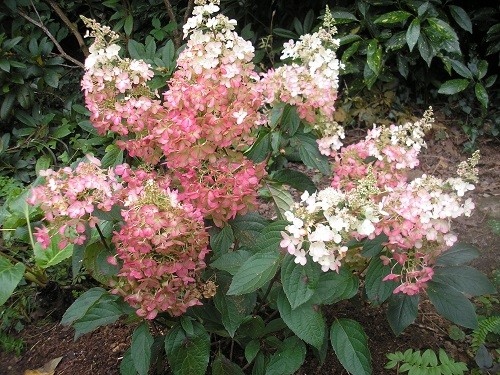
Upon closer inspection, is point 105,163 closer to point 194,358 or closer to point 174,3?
point 194,358

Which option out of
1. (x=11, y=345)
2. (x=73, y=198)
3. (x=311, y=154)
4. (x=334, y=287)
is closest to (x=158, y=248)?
(x=73, y=198)

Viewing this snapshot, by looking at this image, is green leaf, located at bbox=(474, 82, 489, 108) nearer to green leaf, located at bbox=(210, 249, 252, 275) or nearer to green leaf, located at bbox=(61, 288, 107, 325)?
green leaf, located at bbox=(210, 249, 252, 275)

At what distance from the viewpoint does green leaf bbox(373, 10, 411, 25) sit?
3.26m

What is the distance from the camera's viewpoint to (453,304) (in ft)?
5.11

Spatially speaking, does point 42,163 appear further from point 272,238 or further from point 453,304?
point 453,304

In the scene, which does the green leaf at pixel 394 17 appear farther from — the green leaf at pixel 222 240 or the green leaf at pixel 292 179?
the green leaf at pixel 222 240

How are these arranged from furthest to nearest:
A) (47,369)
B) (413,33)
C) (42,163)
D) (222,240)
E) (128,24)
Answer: (128,24)
(42,163)
(413,33)
(47,369)
(222,240)

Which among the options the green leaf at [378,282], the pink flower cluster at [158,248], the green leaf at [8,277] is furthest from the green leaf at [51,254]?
the green leaf at [378,282]

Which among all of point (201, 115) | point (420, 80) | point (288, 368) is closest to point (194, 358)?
point (288, 368)

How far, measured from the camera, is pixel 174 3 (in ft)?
12.8

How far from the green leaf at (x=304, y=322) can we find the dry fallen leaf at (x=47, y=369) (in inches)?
45.6

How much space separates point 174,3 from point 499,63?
2.22 meters

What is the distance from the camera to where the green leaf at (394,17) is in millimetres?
3258

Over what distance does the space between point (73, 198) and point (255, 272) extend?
52 centimetres
